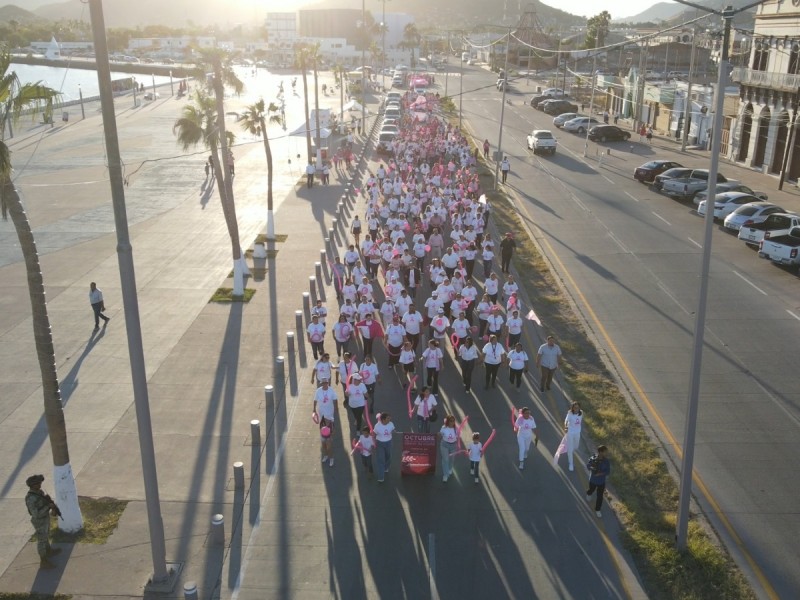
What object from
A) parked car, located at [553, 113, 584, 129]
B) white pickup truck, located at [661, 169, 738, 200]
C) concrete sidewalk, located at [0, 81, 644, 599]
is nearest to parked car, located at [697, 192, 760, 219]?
white pickup truck, located at [661, 169, 738, 200]

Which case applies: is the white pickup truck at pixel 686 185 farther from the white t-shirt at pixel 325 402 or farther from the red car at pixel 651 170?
the white t-shirt at pixel 325 402

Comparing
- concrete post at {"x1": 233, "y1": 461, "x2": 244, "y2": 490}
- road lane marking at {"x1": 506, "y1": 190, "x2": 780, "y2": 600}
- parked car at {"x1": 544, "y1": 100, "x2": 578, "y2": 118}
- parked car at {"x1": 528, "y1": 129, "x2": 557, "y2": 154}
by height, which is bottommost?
road lane marking at {"x1": 506, "y1": 190, "x2": 780, "y2": 600}

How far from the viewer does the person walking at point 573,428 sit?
476 inches

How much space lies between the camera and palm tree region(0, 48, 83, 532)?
9.77 meters

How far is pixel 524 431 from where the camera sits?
1220 cm

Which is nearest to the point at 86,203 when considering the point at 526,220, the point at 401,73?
the point at 526,220

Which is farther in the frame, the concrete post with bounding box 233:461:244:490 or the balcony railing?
the balcony railing

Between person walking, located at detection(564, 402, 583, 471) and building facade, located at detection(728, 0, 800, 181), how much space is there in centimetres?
3024

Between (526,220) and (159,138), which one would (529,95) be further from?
(526,220)

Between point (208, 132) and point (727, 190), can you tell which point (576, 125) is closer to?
point (727, 190)

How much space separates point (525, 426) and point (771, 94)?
3702 cm

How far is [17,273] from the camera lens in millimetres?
23000

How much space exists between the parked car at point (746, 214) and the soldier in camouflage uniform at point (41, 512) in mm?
25676

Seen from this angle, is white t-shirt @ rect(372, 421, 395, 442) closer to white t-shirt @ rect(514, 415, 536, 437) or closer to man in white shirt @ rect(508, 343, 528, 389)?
white t-shirt @ rect(514, 415, 536, 437)
